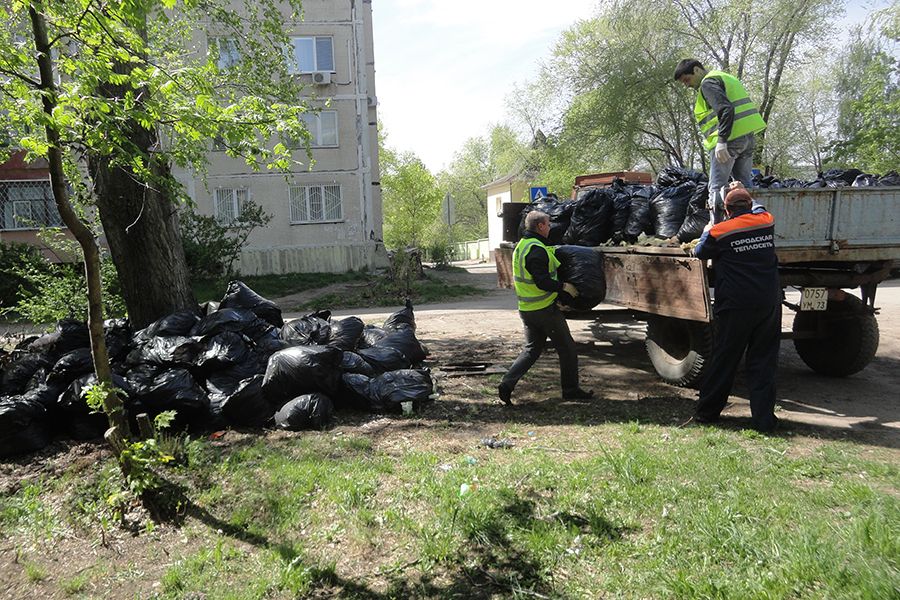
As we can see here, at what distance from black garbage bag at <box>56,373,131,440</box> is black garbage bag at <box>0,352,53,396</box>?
0.72 meters

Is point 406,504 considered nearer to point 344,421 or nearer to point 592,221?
point 344,421

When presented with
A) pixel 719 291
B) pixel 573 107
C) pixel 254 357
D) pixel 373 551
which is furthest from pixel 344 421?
pixel 573 107

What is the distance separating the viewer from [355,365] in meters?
5.45

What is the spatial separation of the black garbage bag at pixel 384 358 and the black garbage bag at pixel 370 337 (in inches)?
12.5

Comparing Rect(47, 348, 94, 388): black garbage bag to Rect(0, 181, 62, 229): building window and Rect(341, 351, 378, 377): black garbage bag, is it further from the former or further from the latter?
Rect(0, 181, 62, 229): building window

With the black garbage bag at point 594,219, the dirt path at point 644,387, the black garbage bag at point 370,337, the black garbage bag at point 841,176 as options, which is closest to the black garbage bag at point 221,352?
the black garbage bag at point 370,337

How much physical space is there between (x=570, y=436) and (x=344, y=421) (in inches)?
71.8

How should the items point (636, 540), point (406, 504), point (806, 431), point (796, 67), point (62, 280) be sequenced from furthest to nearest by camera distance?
1. point (796, 67)
2. point (62, 280)
3. point (806, 431)
4. point (406, 504)
5. point (636, 540)

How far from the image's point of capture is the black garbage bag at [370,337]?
6.39 meters

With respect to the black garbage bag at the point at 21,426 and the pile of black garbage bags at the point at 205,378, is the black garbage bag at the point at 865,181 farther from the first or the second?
the black garbage bag at the point at 21,426

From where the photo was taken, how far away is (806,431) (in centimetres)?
426

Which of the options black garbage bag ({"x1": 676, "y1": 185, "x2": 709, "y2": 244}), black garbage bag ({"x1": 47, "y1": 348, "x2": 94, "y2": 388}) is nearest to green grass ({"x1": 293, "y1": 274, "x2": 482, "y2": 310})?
black garbage bag ({"x1": 47, "y1": 348, "x2": 94, "y2": 388})

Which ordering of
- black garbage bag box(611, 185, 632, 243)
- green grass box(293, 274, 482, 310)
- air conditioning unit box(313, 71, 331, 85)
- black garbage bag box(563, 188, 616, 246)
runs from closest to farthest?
black garbage bag box(611, 185, 632, 243) < black garbage bag box(563, 188, 616, 246) < green grass box(293, 274, 482, 310) < air conditioning unit box(313, 71, 331, 85)

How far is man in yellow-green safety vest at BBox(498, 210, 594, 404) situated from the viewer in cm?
505
